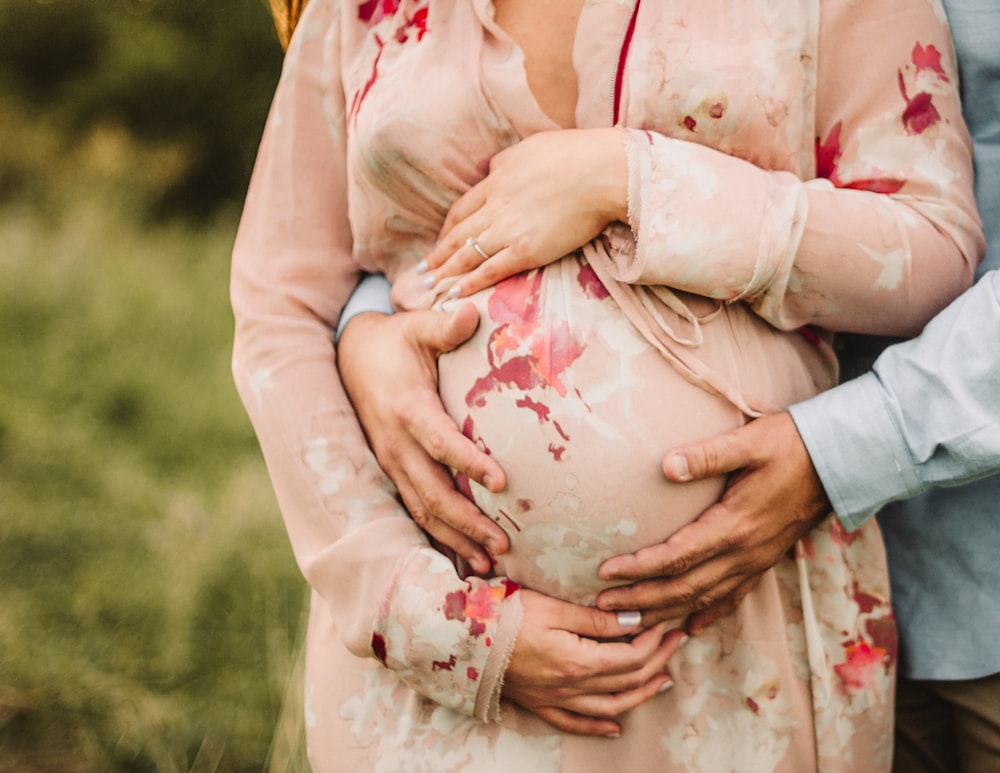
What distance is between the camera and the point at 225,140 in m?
5.07

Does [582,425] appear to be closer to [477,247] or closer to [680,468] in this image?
[680,468]

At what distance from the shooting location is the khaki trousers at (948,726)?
0.94 m

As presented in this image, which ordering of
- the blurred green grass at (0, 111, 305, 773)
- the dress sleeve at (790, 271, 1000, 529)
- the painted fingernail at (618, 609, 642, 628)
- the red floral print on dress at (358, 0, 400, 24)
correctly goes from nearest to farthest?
the dress sleeve at (790, 271, 1000, 529), the painted fingernail at (618, 609, 642, 628), the red floral print on dress at (358, 0, 400, 24), the blurred green grass at (0, 111, 305, 773)

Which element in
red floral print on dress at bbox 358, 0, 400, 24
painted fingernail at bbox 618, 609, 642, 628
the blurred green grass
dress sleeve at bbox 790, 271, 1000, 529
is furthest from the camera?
the blurred green grass

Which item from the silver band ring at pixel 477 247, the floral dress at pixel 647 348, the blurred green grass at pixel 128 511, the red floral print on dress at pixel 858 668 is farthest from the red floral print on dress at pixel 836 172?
the blurred green grass at pixel 128 511

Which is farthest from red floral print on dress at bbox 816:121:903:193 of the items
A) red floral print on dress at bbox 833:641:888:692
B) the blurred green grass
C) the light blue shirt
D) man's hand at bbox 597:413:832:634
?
the blurred green grass

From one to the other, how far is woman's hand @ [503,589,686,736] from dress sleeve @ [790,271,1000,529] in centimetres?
25

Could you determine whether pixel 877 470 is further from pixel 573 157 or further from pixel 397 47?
pixel 397 47

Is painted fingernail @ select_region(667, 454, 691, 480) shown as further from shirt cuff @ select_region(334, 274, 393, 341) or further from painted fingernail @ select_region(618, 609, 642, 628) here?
shirt cuff @ select_region(334, 274, 393, 341)

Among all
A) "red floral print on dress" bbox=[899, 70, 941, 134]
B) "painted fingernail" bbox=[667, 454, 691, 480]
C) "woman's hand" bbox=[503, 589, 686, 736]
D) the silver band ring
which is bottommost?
"woman's hand" bbox=[503, 589, 686, 736]

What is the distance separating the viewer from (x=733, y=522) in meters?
0.86

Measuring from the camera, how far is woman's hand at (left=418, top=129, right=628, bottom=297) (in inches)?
34.4

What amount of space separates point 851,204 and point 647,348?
0.78 ft

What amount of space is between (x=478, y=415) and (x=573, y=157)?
28cm
